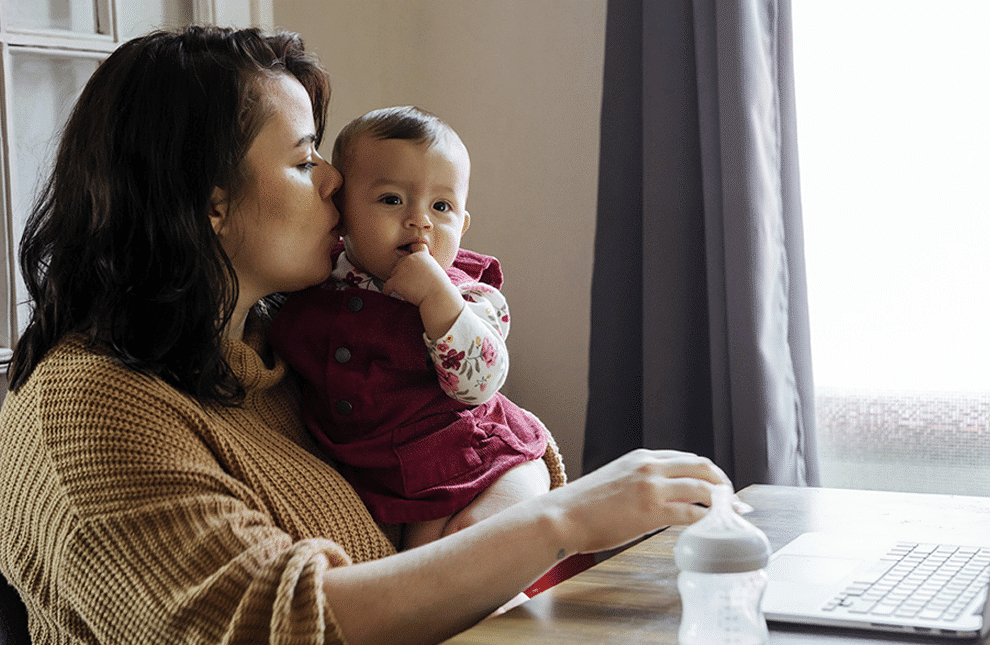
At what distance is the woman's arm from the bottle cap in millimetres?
204

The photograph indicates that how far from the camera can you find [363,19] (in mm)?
2705

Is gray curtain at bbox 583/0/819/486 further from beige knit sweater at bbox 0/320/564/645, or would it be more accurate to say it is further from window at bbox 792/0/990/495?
beige knit sweater at bbox 0/320/564/645

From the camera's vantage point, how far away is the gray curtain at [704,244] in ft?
6.89

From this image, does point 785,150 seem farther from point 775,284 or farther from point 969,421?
point 969,421

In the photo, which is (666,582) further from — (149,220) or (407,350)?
(149,220)

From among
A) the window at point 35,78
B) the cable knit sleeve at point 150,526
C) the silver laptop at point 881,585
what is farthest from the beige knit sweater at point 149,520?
the window at point 35,78

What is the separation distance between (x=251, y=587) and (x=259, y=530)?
0.10m

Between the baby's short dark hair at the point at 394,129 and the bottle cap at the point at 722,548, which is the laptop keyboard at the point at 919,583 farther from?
the baby's short dark hair at the point at 394,129

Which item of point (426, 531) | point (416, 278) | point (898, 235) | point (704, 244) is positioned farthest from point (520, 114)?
point (426, 531)

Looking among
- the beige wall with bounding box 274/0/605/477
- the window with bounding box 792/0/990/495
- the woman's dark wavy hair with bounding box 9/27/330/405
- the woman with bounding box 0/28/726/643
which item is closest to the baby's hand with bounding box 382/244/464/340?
the woman with bounding box 0/28/726/643

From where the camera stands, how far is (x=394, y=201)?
1.42 m

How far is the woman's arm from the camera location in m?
0.97

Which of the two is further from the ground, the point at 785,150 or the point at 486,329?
the point at 785,150

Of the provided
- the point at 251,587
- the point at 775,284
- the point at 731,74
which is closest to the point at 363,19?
the point at 731,74
